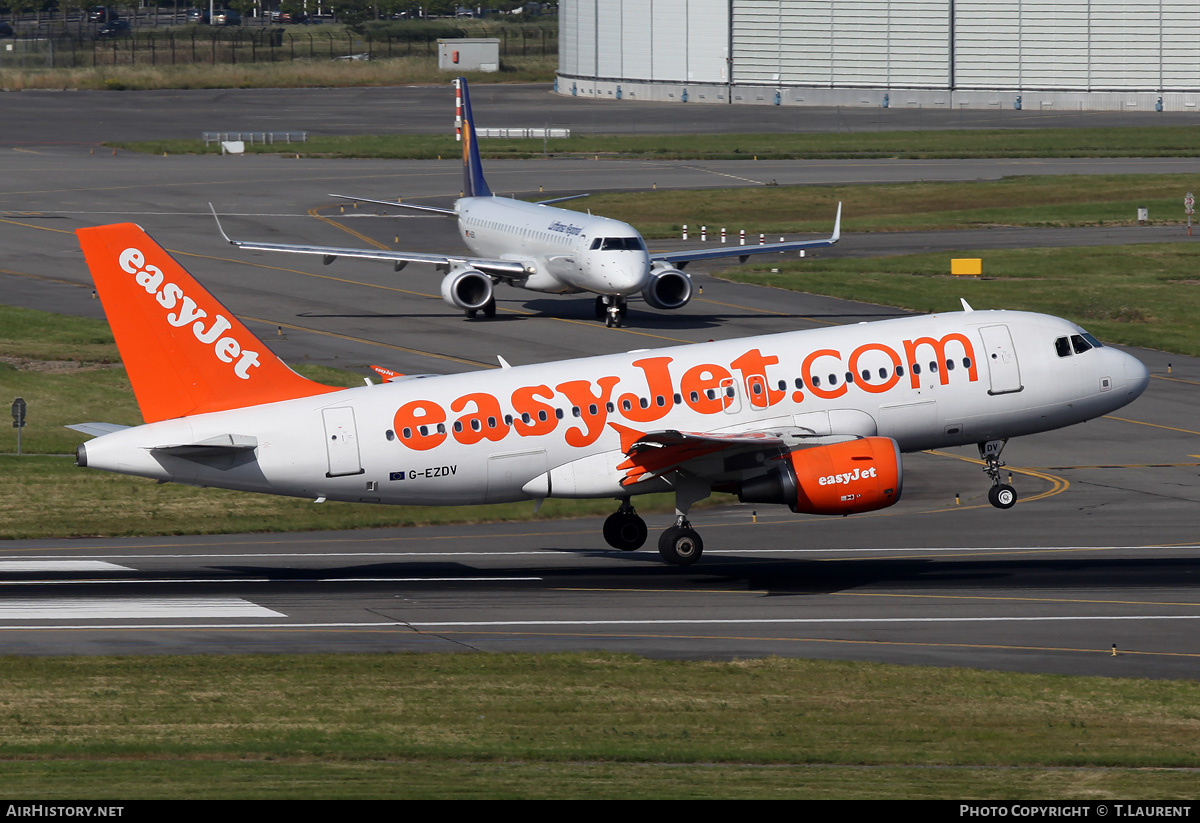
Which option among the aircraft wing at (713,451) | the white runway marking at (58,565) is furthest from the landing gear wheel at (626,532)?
the white runway marking at (58,565)

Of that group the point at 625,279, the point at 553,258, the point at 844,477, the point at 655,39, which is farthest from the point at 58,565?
the point at 655,39

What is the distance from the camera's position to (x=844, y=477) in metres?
37.2

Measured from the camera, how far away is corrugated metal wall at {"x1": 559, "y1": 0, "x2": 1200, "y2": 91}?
542ft

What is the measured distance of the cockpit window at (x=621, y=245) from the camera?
7169 cm

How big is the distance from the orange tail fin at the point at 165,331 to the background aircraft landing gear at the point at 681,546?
1087 centimetres

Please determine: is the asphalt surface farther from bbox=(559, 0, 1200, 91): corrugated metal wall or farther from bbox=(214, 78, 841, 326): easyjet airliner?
bbox=(214, 78, 841, 326): easyjet airliner

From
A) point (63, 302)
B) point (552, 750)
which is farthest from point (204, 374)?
point (63, 302)

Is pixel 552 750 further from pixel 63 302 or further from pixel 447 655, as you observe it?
pixel 63 302

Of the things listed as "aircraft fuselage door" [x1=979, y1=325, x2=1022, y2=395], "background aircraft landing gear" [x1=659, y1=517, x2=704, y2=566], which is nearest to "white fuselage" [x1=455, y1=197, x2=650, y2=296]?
"aircraft fuselage door" [x1=979, y1=325, x2=1022, y2=395]

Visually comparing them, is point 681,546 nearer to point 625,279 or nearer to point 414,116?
point 625,279

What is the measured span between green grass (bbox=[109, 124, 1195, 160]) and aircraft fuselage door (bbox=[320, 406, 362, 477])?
101 meters

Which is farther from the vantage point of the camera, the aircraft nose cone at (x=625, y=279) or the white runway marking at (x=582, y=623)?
the aircraft nose cone at (x=625, y=279)

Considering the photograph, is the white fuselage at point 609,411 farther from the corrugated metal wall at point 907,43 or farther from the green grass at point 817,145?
the corrugated metal wall at point 907,43
